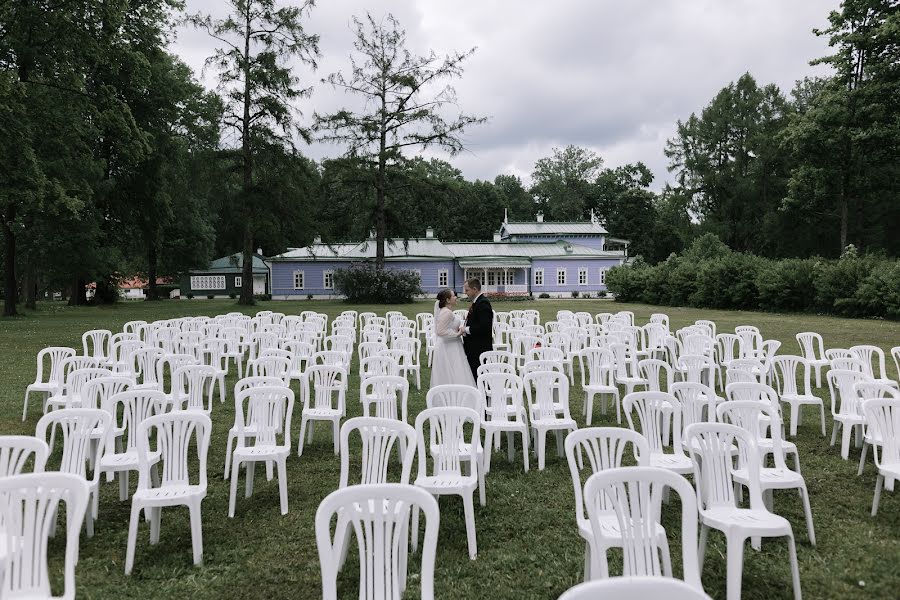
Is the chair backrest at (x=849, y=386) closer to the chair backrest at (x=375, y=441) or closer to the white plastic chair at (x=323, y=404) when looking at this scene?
the chair backrest at (x=375, y=441)

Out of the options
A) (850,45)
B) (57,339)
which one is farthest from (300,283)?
(850,45)

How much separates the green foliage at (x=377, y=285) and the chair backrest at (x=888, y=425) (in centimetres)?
3032

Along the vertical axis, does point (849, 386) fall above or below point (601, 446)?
below

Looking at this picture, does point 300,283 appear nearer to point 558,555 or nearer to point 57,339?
point 57,339

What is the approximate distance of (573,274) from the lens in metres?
46.3

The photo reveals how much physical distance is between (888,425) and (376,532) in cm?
433

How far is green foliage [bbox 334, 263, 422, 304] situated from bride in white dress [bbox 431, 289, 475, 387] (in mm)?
27123

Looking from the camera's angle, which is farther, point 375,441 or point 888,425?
point 888,425

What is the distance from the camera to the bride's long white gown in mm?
7164

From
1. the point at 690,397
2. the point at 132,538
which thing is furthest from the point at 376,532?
the point at 690,397

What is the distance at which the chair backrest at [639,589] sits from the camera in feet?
5.56

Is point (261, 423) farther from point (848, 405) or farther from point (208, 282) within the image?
point (208, 282)

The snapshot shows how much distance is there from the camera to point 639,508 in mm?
2900

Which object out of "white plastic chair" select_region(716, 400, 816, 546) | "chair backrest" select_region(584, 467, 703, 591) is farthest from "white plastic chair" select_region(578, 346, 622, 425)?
"chair backrest" select_region(584, 467, 703, 591)
